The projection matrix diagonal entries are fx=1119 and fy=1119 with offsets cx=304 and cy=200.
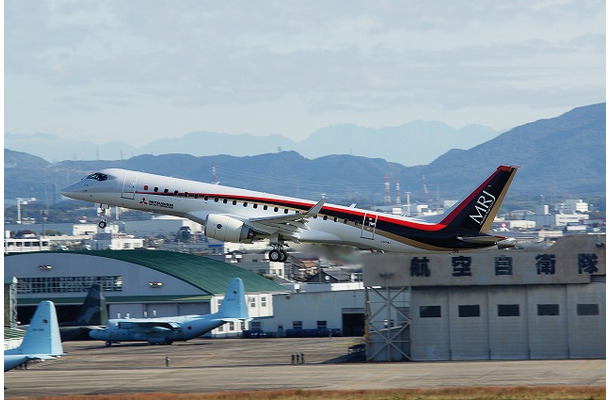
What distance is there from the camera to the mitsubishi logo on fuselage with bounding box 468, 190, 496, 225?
228ft

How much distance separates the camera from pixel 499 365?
66312 mm

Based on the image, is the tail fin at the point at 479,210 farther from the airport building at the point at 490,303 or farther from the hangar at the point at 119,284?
the hangar at the point at 119,284

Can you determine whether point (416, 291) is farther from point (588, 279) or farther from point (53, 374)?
point (53, 374)

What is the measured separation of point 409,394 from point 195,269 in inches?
2962

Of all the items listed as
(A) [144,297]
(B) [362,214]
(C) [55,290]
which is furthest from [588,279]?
(C) [55,290]

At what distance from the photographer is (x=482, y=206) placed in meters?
69.6

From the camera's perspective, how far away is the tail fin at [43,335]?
54.4 meters

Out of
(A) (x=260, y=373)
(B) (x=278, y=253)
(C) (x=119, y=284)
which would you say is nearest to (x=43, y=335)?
(A) (x=260, y=373)

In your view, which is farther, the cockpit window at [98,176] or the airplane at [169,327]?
the airplane at [169,327]

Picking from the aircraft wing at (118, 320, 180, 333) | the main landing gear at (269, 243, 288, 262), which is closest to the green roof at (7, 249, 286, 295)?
the aircraft wing at (118, 320, 180, 333)

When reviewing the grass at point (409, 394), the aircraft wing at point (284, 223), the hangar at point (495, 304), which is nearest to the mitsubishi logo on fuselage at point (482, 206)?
the hangar at point (495, 304)

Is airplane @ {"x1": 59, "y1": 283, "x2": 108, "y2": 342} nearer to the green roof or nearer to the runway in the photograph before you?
the runway

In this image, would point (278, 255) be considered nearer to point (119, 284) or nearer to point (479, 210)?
point (479, 210)

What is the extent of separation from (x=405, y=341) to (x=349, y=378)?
15831 mm
